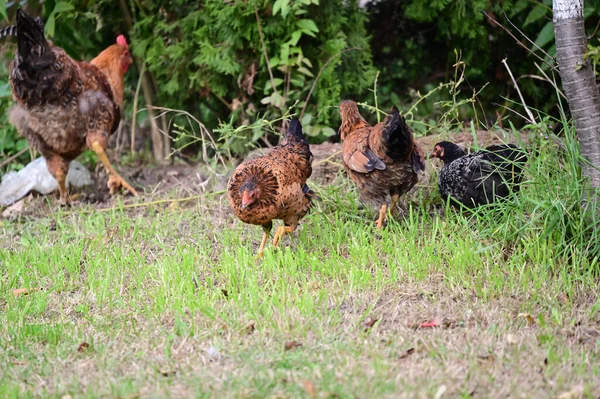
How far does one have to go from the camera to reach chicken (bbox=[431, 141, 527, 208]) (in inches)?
204

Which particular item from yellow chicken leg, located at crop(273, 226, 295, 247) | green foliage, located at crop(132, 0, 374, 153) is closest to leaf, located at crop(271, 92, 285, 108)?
green foliage, located at crop(132, 0, 374, 153)

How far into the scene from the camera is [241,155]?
782 cm

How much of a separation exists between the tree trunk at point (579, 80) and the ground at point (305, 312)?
1.90ft

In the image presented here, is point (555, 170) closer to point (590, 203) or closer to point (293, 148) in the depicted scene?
point (590, 203)

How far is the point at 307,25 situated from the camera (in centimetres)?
695

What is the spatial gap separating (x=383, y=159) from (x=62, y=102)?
328 cm

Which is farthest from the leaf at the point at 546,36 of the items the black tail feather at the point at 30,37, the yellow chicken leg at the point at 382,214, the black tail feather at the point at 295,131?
the black tail feather at the point at 30,37

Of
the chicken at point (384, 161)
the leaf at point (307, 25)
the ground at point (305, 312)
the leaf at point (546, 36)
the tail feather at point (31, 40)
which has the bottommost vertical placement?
the ground at point (305, 312)

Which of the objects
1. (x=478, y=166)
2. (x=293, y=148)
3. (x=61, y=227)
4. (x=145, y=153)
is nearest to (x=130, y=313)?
(x=293, y=148)

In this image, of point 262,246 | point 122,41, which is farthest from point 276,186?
point 122,41

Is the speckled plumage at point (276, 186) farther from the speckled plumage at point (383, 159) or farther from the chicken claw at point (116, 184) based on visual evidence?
the chicken claw at point (116, 184)

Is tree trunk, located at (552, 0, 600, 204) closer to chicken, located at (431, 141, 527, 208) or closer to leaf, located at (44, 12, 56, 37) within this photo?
chicken, located at (431, 141, 527, 208)

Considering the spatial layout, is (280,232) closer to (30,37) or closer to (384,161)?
(384,161)

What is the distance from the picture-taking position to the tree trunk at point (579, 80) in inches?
173
